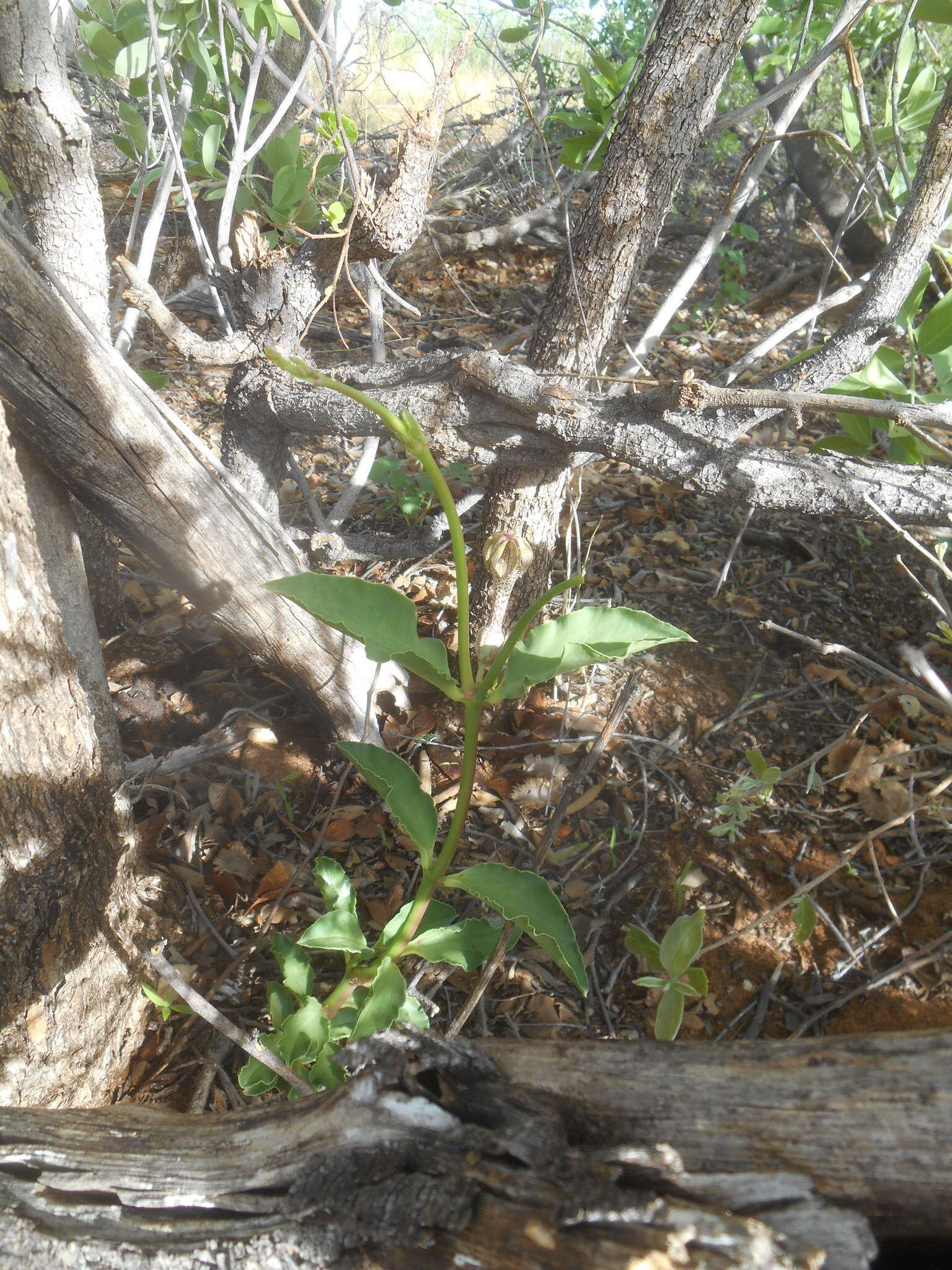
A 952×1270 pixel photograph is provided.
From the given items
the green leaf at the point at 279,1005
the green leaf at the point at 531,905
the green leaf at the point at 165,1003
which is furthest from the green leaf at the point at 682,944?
the green leaf at the point at 165,1003

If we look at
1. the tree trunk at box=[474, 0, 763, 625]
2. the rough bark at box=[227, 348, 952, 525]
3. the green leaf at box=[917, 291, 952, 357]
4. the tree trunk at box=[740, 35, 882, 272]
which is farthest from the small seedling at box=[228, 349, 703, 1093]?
the tree trunk at box=[740, 35, 882, 272]

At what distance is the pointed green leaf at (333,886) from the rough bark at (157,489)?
1.61ft

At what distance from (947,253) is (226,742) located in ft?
6.88

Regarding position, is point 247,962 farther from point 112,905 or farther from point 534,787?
point 534,787

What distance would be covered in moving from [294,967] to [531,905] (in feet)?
1.51

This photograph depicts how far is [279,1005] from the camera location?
1.33 m

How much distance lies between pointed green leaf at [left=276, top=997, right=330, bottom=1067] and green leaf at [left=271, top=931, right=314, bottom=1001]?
0.06m

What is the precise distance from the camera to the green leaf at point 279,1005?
1.31 m

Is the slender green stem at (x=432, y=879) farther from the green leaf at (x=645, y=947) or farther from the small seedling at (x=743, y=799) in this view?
the small seedling at (x=743, y=799)

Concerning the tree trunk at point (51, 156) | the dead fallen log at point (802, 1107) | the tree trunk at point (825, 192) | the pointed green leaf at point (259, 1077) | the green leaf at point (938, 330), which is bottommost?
the pointed green leaf at point (259, 1077)

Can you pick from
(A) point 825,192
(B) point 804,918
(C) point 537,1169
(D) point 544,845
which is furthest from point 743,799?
(A) point 825,192

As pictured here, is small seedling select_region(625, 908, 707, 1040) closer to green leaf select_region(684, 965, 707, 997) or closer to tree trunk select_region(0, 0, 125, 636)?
green leaf select_region(684, 965, 707, 997)

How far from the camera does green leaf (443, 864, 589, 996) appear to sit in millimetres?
1108

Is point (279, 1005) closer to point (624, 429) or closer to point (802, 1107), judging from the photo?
point (802, 1107)
